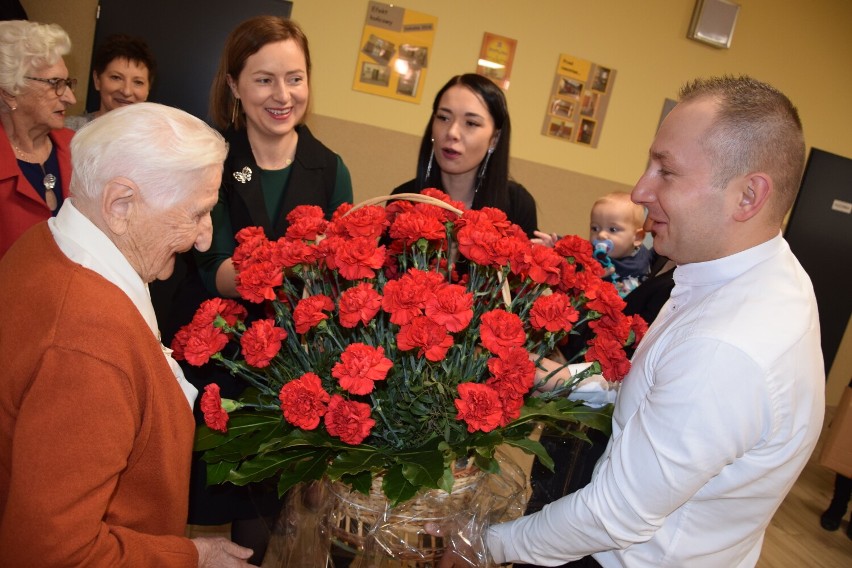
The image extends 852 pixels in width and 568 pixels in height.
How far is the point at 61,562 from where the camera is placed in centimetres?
87

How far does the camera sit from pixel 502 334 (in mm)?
884

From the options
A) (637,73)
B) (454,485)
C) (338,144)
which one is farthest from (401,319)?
(637,73)

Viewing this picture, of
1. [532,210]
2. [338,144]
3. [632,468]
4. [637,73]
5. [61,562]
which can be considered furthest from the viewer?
[637,73]

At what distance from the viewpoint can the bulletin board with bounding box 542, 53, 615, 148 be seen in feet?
15.2

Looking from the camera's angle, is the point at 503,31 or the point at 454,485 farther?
the point at 503,31

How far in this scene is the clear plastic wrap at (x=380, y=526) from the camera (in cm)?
89

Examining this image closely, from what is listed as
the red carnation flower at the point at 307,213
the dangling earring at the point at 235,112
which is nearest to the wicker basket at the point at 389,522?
the red carnation flower at the point at 307,213

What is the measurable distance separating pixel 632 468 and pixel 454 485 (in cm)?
28

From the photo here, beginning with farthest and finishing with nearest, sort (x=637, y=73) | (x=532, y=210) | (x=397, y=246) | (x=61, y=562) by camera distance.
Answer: (x=637, y=73) < (x=532, y=210) < (x=397, y=246) < (x=61, y=562)

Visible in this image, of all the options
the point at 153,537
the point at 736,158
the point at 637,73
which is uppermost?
the point at 637,73

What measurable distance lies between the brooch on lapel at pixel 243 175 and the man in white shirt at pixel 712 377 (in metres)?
1.13

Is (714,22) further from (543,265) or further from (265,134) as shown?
(543,265)

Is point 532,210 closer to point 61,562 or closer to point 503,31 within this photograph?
point 61,562

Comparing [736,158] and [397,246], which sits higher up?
[736,158]
